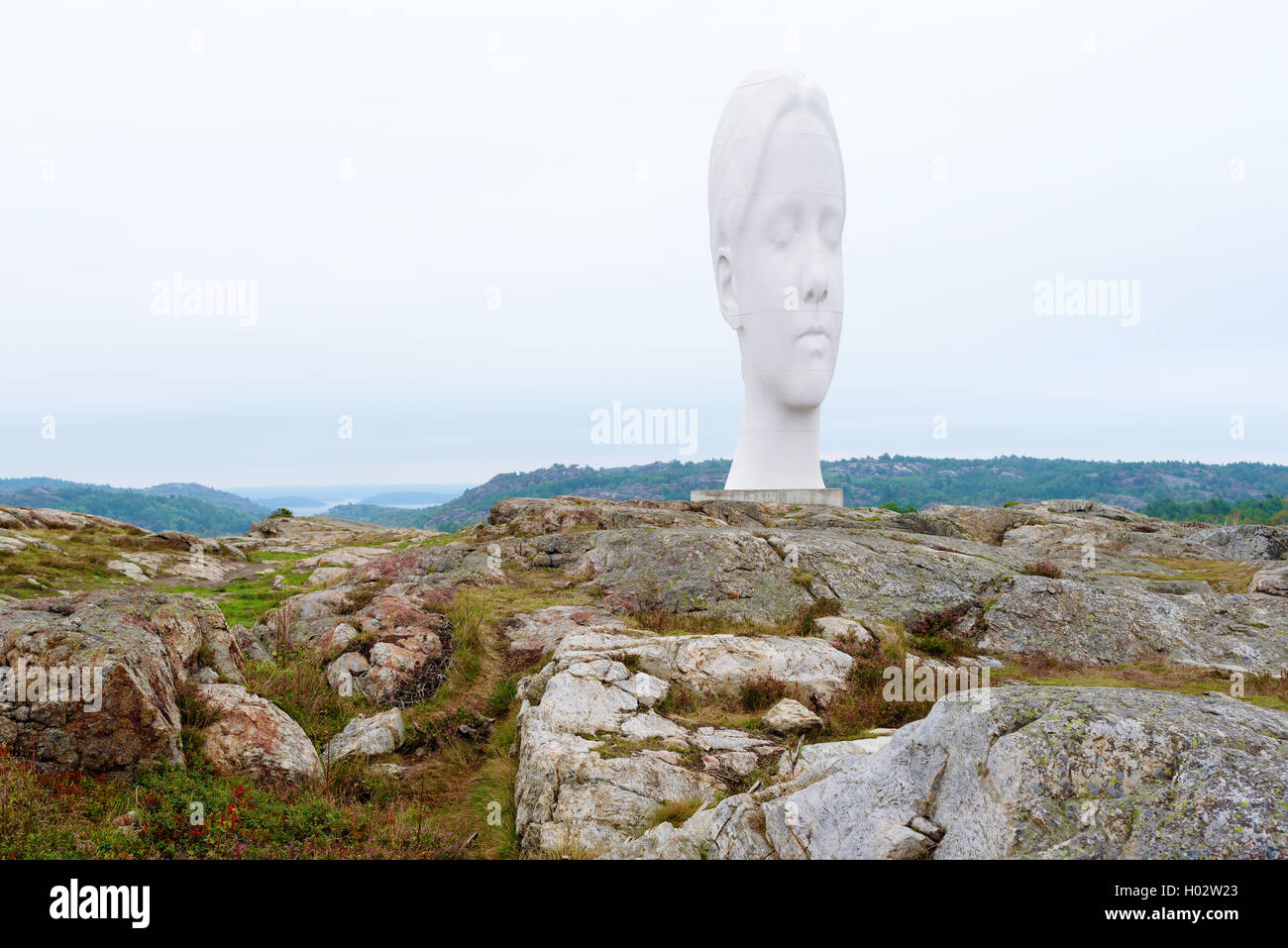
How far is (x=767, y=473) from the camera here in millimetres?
24828

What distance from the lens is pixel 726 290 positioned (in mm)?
25125

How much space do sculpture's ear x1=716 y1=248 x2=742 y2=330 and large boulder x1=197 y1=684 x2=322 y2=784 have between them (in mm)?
19277

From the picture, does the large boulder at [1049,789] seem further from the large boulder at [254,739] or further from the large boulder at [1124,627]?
the large boulder at [1124,627]

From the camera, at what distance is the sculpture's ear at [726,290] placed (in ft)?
81.3

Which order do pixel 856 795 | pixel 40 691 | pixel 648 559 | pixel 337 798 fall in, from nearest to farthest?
pixel 856 795 < pixel 40 691 < pixel 337 798 < pixel 648 559

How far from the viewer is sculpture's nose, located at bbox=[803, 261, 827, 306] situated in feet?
77.2

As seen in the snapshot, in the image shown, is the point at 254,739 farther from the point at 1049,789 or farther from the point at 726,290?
the point at 726,290

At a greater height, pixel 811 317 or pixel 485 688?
pixel 811 317

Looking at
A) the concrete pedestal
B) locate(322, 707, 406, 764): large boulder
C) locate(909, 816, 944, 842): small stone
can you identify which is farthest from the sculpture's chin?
locate(909, 816, 944, 842): small stone

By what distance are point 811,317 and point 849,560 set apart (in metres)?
11.4

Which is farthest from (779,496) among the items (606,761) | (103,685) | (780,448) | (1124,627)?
(103,685)
